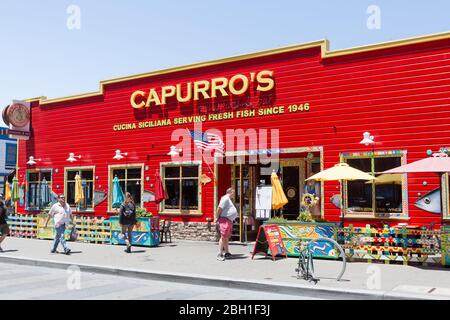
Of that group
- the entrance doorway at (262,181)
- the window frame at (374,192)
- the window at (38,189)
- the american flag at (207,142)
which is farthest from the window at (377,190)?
the window at (38,189)

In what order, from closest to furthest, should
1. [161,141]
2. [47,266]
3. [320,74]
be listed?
[47,266] < [320,74] < [161,141]

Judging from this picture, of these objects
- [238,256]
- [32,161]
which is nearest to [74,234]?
[32,161]

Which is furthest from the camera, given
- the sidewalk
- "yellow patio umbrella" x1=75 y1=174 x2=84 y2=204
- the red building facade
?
"yellow patio umbrella" x1=75 y1=174 x2=84 y2=204

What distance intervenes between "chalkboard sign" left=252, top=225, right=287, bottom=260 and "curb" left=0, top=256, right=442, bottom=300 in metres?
3.09

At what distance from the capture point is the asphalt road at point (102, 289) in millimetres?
8102

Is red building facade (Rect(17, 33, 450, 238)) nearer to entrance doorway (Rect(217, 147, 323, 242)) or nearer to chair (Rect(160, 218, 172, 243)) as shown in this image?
entrance doorway (Rect(217, 147, 323, 242))

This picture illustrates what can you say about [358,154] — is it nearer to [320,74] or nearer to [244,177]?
[320,74]

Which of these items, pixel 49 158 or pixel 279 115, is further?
pixel 49 158

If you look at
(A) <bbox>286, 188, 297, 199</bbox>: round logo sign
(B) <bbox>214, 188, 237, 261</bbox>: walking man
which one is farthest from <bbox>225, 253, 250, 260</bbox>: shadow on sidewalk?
(A) <bbox>286, 188, 297, 199</bbox>: round logo sign

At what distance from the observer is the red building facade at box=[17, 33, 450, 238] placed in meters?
13.5

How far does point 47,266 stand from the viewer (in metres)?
12.1

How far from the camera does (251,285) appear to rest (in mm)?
9094
